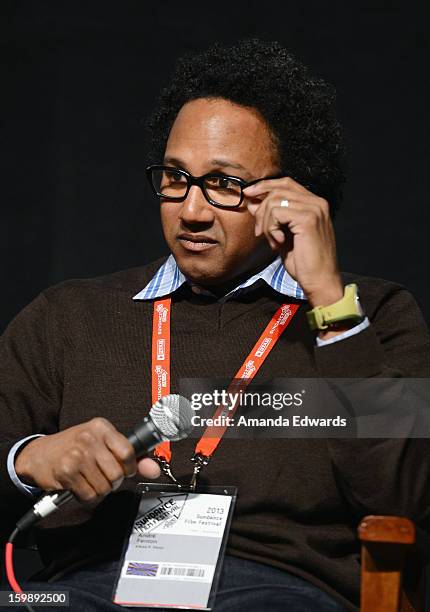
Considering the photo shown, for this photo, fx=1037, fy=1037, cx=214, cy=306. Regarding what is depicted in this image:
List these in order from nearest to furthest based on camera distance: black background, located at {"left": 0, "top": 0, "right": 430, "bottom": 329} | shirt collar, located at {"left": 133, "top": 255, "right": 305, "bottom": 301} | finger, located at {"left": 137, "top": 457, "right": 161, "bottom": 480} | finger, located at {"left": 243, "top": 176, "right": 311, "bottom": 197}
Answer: finger, located at {"left": 137, "top": 457, "right": 161, "bottom": 480}, finger, located at {"left": 243, "top": 176, "right": 311, "bottom": 197}, shirt collar, located at {"left": 133, "top": 255, "right": 305, "bottom": 301}, black background, located at {"left": 0, "top": 0, "right": 430, "bottom": 329}

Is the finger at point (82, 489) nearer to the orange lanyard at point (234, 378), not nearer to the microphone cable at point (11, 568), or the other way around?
the microphone cable at point (11, 568)

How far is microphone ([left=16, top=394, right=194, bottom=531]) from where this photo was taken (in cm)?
162

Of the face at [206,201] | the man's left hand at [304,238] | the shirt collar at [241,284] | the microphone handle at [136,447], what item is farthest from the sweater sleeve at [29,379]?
the man's left hand at [304,238]

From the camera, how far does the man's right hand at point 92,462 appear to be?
64.3 inches

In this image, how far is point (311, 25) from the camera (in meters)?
3.21

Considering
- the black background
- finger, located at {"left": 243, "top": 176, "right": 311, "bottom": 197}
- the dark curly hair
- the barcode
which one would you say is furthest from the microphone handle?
the black background

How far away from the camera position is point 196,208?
6.88 ft

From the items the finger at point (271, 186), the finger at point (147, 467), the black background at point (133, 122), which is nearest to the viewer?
the finger at point (147, 467)

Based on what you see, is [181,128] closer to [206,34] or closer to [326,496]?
[326,496]

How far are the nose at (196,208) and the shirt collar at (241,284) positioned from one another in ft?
0.59

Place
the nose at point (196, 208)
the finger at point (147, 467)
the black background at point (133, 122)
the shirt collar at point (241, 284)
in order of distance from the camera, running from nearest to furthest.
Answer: the finger at point (147, 467) < the nose at point (196, 208) < the shirt collar at point (241, 284) < the black background at point (133, 122)

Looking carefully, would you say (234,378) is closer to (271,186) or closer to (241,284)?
(241,284)

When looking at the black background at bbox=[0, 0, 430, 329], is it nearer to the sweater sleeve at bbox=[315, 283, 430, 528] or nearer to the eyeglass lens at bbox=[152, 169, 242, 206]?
the eyeglass lens at bbox=[152, 169, 242, 206]

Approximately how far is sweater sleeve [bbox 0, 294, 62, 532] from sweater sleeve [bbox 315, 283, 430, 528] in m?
0.62
